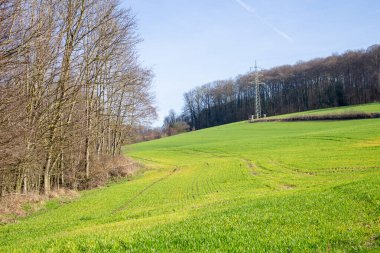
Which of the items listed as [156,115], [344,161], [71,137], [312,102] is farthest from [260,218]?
[312,102]

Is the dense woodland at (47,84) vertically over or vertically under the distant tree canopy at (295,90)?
under

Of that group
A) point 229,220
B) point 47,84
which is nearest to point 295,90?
point 47,84

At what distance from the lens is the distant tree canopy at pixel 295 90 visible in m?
113

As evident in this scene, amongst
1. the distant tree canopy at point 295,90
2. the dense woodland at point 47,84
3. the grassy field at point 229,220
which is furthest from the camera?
the distant tree canopy at point 295,90

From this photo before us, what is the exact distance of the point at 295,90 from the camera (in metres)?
134

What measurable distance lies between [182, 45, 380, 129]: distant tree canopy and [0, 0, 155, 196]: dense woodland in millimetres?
92580

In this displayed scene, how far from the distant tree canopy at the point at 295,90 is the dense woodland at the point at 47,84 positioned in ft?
304

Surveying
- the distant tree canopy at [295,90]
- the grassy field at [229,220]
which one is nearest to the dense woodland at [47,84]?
the grassy field at [229,220]

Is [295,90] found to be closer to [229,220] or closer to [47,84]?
[47,84]

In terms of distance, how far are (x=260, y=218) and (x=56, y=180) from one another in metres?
27.4

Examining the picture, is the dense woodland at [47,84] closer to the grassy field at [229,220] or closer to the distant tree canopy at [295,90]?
the grassy field at [229,220]

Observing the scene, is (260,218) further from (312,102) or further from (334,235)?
(312,102)

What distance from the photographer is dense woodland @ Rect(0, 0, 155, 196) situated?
1670 cm

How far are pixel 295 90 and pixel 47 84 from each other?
A: 12027 centimetres
